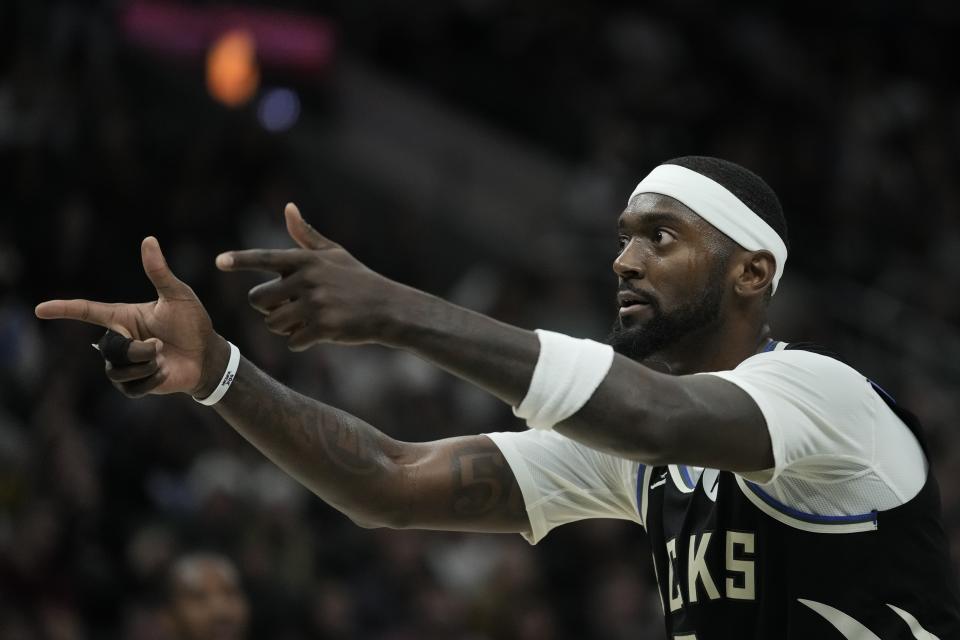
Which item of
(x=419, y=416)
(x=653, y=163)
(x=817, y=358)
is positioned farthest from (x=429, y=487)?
(x=653, y=163)

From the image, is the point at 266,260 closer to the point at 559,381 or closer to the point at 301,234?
the point at 301,234

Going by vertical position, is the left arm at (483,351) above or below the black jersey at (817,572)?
above

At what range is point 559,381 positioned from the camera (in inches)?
126

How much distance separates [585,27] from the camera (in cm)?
1571

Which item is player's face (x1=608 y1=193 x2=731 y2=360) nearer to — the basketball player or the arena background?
the basketball player

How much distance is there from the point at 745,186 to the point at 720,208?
0.50ft

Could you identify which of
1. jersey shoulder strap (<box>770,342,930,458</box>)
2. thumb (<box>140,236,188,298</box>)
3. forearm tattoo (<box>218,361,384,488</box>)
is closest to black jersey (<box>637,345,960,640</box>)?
jersey shoulder strap (<box>770,342,930,458</box>)

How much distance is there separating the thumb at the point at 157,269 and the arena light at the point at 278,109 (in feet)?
30.3

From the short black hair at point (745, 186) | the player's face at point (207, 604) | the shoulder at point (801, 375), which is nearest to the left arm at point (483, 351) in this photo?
the shoulder at point (801, 375)

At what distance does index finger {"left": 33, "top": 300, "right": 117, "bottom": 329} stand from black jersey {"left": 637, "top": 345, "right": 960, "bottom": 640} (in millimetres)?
1808

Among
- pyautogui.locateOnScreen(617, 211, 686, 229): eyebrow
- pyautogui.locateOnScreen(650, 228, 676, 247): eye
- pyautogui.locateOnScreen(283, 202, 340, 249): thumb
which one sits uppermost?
pyautogui.locateOnScreen(617, 211, 686, 229): eyebrow

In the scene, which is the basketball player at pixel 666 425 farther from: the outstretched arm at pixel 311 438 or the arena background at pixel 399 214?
the arena background at pixel 399 214

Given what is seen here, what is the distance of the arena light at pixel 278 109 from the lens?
12922mm

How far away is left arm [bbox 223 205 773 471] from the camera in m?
3.04
